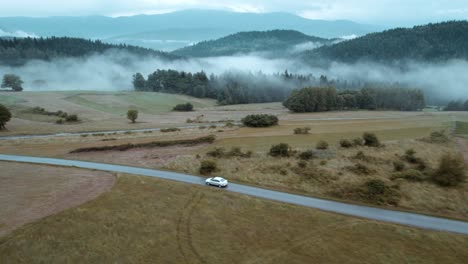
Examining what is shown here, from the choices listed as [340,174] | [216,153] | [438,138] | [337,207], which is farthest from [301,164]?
[438,138]

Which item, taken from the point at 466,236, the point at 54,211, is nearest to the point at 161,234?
the point at 54,211

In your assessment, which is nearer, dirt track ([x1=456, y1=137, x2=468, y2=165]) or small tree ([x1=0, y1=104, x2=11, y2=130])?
dirt track ([x1=456, y1=137, x2=468, y2=165])

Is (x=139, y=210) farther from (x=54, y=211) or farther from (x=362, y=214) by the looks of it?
(x=362, y=214)

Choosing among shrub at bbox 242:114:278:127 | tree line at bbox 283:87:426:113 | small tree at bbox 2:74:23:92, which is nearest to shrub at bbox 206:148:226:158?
shrub at bbox 242:114:278:127

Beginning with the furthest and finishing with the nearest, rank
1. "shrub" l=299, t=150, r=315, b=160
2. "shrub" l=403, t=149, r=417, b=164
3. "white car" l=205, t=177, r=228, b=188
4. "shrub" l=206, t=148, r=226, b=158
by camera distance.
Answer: "shrub" l=206, t=148, r=226, b=158
"shrub" l=299, t=150, r=315, b=160
"shrub" l=403, t=149, r=417, b=164
"white car" l=205, t=177, r=228, b=188

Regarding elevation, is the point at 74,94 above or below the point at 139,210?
above

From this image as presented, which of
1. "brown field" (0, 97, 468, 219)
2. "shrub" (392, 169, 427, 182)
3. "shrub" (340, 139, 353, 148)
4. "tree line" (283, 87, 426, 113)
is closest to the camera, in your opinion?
"brown field" (0, 97, 468, 219)

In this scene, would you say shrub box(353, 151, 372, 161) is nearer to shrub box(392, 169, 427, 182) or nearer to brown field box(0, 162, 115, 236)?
shrub box(392, 169, 427, 182)
